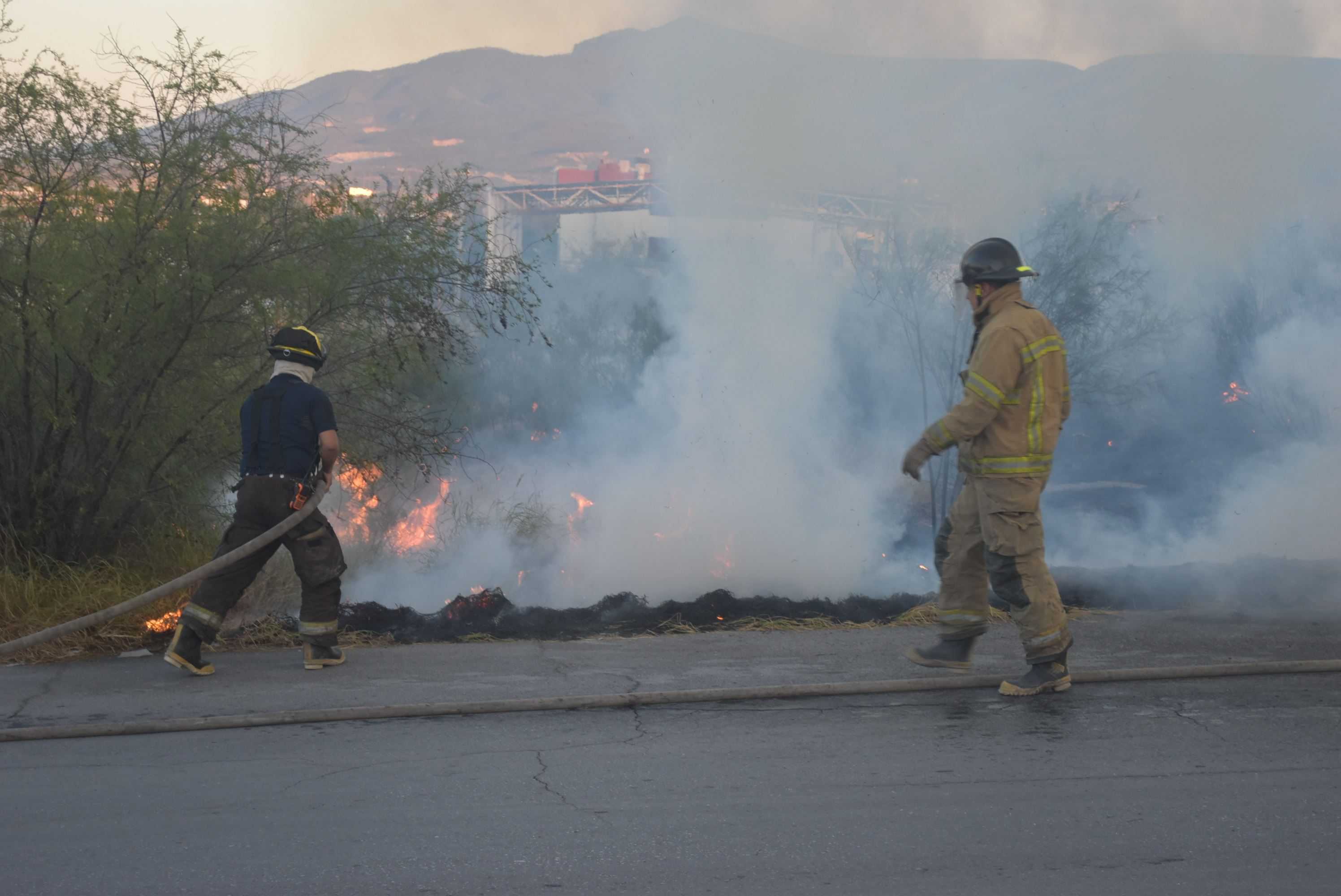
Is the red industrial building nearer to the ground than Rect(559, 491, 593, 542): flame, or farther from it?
farther from it

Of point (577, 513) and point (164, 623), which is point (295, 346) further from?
point (577, 513)

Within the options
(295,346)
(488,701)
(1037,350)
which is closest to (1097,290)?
(1037,350)

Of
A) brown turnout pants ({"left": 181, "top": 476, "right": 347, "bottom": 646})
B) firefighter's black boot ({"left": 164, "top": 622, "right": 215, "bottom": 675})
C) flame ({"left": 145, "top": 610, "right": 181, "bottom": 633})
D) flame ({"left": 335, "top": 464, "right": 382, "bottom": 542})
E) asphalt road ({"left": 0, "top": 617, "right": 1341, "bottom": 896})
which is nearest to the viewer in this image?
asphalt road ({"left": 0, "top": 617, "right": 1341, "bottom": 896})

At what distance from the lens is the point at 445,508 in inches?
579

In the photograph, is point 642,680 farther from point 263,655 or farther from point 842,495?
point 842,495

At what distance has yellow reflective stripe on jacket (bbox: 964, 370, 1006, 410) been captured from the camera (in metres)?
5.07

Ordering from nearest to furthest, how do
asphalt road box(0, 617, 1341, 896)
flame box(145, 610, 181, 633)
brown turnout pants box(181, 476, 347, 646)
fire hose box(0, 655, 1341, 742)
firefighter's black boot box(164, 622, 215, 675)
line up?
asphalt road box(0, 617, 1341, 896) < fire hose box(0, 655, 1341, 742) < firefighter's black boot box(164, 622, 215, 675) < brown turnout pants box(181, 476, 347, 646) < flame box(145, 610, 181, 633)

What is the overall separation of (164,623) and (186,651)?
100 cm

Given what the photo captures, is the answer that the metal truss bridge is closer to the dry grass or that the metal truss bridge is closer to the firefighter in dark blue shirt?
the dry grass

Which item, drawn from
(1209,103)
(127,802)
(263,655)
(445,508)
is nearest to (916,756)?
(127,802)

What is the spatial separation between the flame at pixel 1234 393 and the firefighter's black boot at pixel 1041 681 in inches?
724

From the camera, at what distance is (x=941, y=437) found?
5.12m

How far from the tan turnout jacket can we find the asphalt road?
3.36 ft

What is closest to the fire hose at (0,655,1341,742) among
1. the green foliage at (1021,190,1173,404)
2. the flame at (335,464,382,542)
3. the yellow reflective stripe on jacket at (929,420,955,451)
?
the yellow reflective stripe on jacket at (929,420,955,451)
